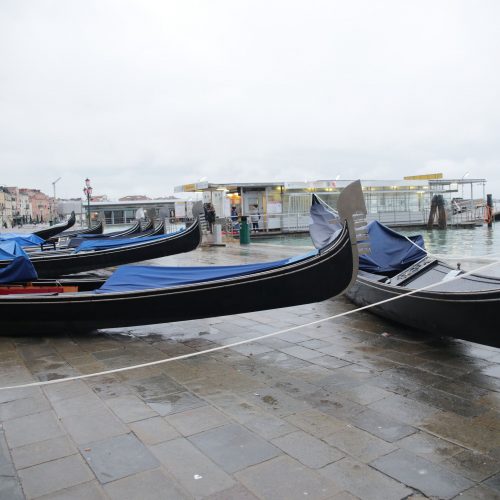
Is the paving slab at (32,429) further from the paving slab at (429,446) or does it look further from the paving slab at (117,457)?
the paving slab at (429,446)

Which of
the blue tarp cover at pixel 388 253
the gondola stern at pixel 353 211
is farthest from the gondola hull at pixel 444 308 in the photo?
the gondola stern at pixel 353 211

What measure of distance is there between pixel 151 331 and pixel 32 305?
4.36 feet

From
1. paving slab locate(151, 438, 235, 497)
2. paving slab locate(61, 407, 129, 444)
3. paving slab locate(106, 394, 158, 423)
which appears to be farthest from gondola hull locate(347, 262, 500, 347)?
paving slab locate(61, 407, 129, 444)

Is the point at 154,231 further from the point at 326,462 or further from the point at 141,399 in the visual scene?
the point at 326,462

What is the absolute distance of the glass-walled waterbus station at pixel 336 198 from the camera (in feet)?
80.1

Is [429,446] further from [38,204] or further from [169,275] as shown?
[38,204]

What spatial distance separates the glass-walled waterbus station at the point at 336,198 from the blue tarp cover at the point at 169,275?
590 inches

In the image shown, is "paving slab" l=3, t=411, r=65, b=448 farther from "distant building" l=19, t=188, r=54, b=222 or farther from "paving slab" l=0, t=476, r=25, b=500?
"distant building" l=19, t=188, r=54, b=222

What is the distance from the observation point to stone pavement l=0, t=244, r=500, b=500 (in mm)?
2523

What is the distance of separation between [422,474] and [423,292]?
2235mm

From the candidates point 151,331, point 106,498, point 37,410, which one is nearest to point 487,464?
point 106,498

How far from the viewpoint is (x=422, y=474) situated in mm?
2584

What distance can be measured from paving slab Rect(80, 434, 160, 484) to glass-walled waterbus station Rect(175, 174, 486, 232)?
18.0 meters

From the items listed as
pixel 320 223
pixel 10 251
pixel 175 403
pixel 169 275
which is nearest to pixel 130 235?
pixel 10 251
